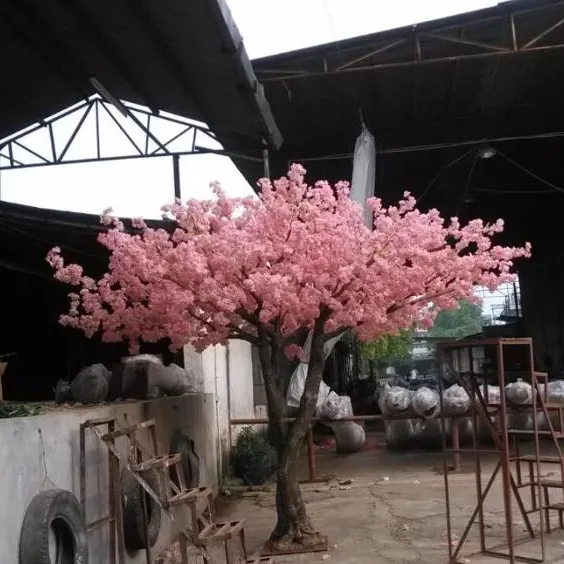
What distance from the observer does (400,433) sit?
41.0 feet

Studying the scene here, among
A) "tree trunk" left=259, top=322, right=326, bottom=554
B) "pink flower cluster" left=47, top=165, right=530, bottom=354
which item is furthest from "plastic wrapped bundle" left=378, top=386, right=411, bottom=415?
"pink flower cluster" left=47, top=165, right=530, bottom=354

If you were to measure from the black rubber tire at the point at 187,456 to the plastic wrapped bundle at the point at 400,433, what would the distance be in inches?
233

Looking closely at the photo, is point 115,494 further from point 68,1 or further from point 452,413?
point 452,413

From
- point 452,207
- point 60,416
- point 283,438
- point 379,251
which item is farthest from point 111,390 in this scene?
point 452,207

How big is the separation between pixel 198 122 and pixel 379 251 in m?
4.42

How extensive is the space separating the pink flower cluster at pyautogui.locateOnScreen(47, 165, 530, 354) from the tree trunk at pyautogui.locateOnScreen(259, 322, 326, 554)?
0.35 metres

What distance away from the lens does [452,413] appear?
10.6 meters

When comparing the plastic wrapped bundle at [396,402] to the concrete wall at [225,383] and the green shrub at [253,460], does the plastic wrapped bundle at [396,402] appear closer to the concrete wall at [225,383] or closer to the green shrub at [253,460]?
the green shrub at [253,460]

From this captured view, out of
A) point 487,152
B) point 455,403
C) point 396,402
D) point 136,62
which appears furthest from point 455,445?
point 136,62

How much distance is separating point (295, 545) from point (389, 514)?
5.86 feet

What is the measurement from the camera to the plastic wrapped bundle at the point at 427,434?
12.0 m

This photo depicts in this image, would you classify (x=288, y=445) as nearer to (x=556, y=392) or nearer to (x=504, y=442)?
(x=504, y=442)

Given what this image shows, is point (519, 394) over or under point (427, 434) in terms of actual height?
over

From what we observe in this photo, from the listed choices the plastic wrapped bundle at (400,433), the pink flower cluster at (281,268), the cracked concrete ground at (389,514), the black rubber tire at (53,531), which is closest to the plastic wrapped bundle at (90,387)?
the pink flower cluster at (281,268)
